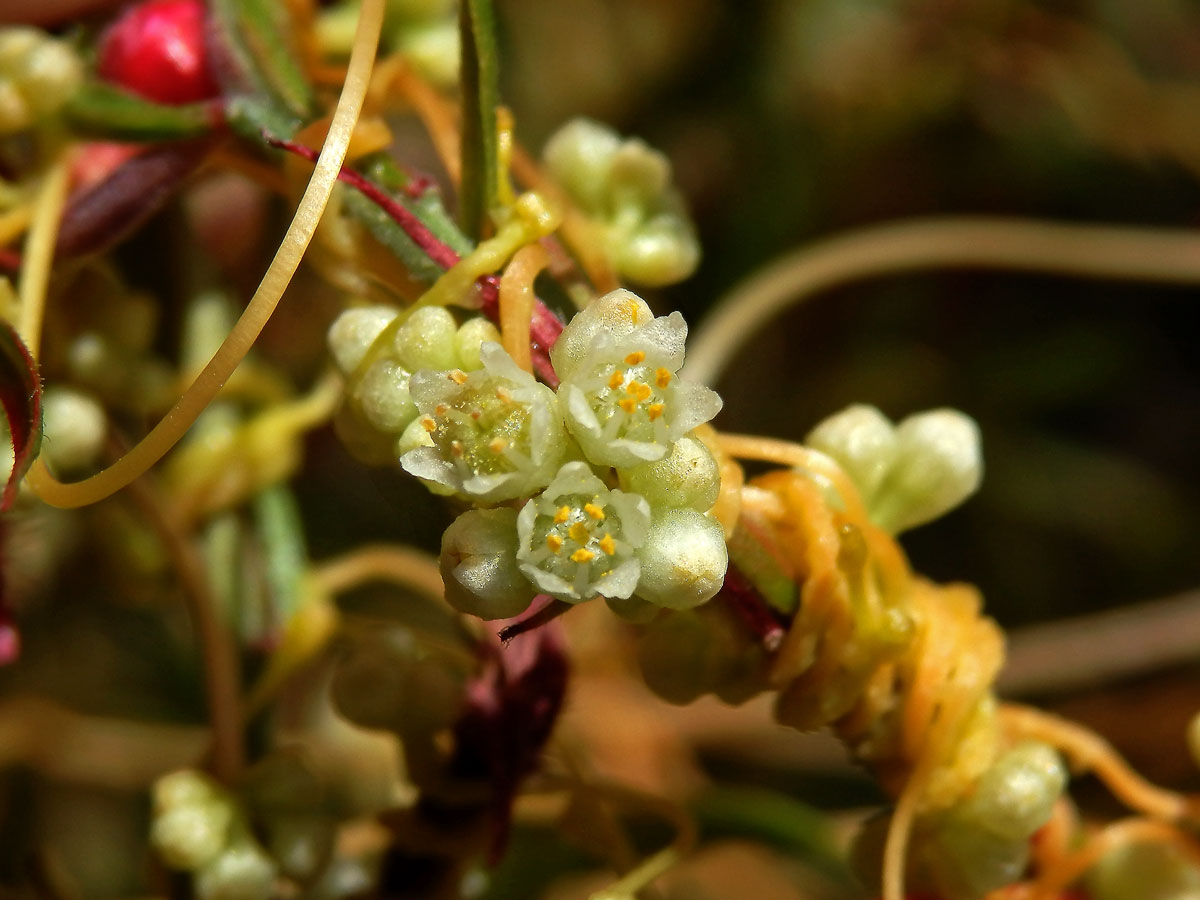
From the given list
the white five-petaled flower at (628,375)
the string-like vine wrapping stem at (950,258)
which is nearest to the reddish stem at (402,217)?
the white five-petaled flower at (628,375)

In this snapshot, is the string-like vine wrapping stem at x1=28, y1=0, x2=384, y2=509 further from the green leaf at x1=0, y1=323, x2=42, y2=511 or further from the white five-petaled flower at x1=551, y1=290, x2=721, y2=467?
the white five-petaled flower at x1=551, y1=290, x2=721, y2=467

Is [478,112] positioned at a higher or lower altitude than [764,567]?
higher

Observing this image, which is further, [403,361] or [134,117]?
[134,117]

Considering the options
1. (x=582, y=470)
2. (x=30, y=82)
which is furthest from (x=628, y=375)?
(x=30, y=82)

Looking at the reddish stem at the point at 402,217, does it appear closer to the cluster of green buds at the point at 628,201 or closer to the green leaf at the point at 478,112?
the green leaf at the point at 478,112

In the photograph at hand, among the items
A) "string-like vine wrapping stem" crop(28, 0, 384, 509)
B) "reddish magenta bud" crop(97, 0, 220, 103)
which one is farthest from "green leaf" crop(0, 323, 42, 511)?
"reddish magenta bud" crop(97, 0, 220, 103)

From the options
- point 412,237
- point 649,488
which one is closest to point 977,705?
point 649,488

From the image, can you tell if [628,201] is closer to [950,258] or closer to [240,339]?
[240,339]
